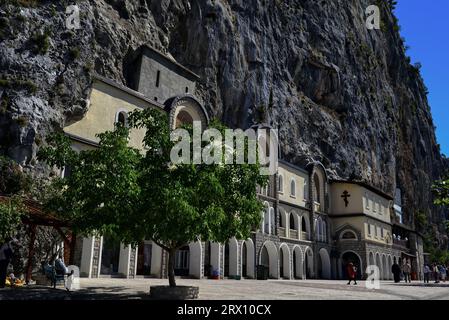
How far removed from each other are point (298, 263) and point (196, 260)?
562 inches

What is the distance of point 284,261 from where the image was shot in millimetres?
37594

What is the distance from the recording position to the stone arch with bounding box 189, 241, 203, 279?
27.7 m

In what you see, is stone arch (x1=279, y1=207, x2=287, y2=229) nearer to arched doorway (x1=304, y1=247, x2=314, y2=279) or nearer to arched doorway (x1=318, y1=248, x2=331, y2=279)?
arched doorway (x1=304, y1=247, x2=314, y2=279)

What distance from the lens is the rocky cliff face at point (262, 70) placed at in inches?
885

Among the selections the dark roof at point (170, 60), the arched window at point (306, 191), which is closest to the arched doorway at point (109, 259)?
the dark roof at point (170, 60)

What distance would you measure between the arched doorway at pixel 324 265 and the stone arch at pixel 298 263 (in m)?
4.69

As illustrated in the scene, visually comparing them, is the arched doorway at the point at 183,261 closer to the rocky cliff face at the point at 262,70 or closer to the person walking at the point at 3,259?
the rocky cliff face at the point at 262,70

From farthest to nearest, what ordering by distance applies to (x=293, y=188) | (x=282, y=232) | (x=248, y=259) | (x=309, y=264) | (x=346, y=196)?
(x=346, y=196)
(x=309, y=264)
(x=293, y=188)
(x=282, y=232)
(x=248, y=259)

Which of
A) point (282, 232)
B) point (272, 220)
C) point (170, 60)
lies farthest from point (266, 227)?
point (170, 60)

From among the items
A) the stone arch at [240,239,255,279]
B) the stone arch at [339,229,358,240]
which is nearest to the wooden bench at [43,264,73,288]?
the stone arch at [240,239,255,279]

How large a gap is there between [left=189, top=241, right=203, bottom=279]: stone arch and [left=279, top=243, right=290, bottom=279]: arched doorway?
10.9 m

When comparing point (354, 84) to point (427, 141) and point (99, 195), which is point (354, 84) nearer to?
point (427, 141)

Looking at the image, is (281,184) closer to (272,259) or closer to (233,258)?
(272,259)

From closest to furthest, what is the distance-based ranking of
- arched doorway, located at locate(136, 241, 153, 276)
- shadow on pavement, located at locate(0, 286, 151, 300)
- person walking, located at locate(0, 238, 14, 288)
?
shadow on pavement, located at locate(0, 286, 151, 300) → person walking, located at locate(0, 238, 14, 288) → arched doorway, located at locate(136, 241, 153, 276)
